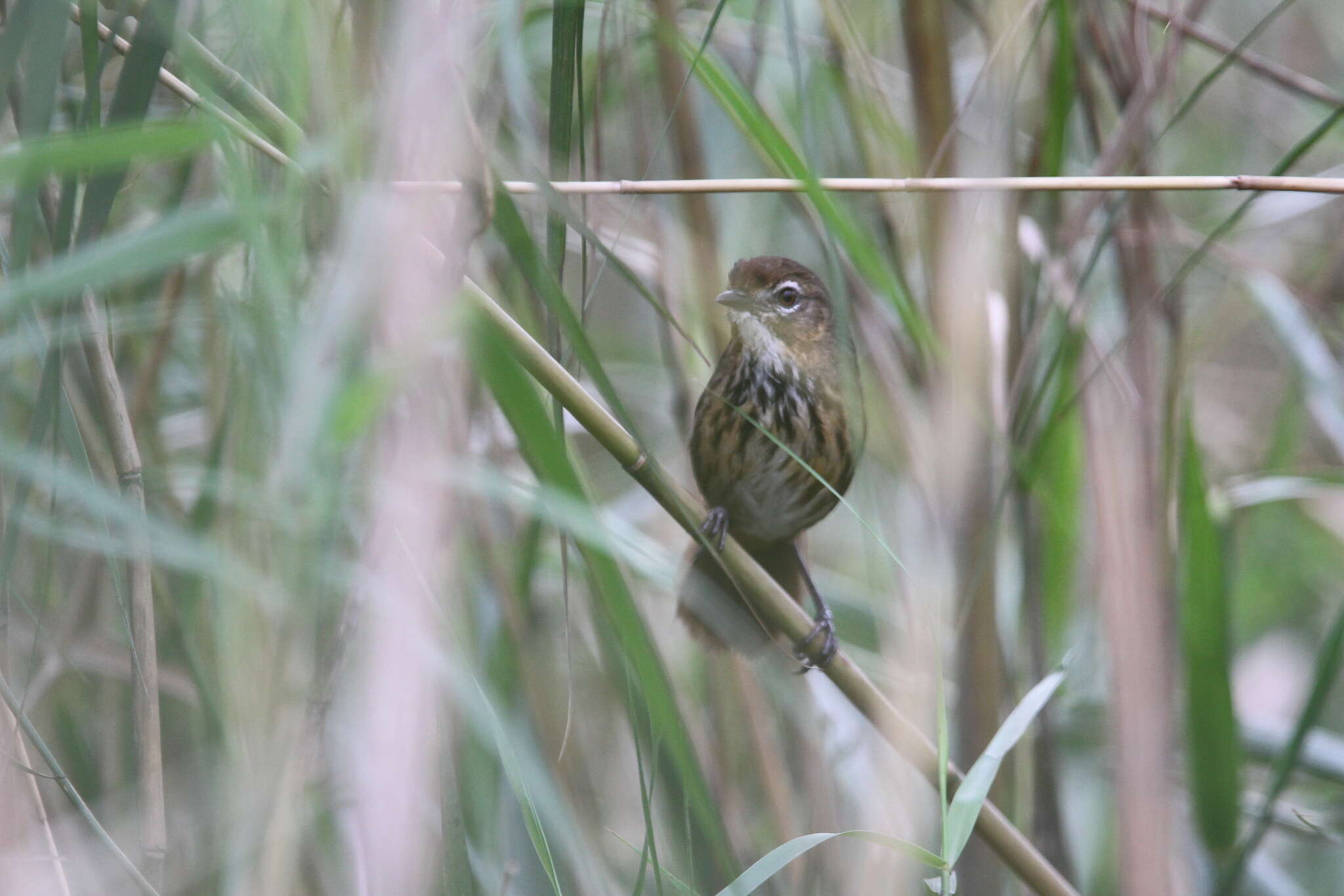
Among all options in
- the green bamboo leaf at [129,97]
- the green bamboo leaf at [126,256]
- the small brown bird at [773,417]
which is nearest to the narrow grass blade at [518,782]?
the green bamboo leaf at [126,256]

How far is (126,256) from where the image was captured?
109 cm

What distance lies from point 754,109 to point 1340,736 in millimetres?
2786

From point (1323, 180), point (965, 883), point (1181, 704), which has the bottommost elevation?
point (965, 883)

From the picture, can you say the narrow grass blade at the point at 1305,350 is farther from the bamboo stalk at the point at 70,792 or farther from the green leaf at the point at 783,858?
the bamboo stalk at the point at 70,792

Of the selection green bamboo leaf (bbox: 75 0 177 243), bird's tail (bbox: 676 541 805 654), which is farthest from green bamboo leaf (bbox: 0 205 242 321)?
bird's tail (bbox: 676 541 805 654)

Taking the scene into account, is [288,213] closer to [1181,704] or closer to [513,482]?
[513,482]

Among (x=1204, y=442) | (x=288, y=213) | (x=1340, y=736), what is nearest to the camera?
(x=288, y=213)

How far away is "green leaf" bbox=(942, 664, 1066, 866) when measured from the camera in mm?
1377

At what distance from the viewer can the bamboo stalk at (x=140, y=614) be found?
144 centimetres

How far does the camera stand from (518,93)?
1252mm

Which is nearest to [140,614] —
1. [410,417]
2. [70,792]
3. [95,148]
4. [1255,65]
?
[70,792]

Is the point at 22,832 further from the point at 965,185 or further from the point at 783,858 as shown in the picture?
the point at 965,185

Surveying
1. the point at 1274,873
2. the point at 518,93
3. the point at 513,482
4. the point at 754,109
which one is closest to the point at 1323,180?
the point at 754,109

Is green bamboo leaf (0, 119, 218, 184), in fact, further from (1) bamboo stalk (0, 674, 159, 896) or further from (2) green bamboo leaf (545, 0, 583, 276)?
(1) bamboo stalk (0, 674, 159, 896)
